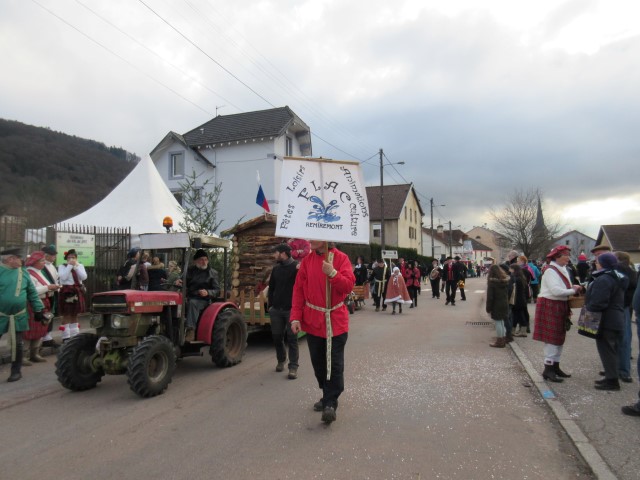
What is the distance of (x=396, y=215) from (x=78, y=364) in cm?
4374

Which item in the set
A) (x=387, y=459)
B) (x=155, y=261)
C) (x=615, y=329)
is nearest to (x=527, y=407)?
(x=615, y=329)

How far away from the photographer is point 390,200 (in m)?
50.6

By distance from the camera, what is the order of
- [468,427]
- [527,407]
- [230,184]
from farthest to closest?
1. [230,184]
2. [527,407]
3. [468,427]

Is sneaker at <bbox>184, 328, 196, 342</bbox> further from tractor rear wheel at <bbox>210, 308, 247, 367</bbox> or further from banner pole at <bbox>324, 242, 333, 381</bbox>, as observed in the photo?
banner pole at <bbox>324, 242, 333, 381</bbox>

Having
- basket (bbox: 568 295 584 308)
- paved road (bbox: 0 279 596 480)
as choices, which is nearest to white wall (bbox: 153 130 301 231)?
paved road (bbox: 0 279 596 480)

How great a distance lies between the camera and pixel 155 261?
343 inches

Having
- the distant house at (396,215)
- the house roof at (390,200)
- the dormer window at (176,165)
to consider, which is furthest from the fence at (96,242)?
the house roof at (390,200)

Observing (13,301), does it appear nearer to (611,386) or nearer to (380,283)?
(611,386)

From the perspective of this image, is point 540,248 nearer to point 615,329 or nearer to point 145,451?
point 615,329

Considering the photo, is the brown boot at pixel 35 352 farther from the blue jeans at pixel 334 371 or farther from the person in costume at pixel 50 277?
the blue jeans at pixel 334 371

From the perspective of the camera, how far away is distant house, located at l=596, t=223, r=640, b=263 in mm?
51812

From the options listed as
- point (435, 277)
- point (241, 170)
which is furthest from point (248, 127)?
point (435, 277)

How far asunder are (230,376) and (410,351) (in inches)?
138

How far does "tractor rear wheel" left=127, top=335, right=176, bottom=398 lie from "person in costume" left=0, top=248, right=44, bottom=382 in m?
2.24
